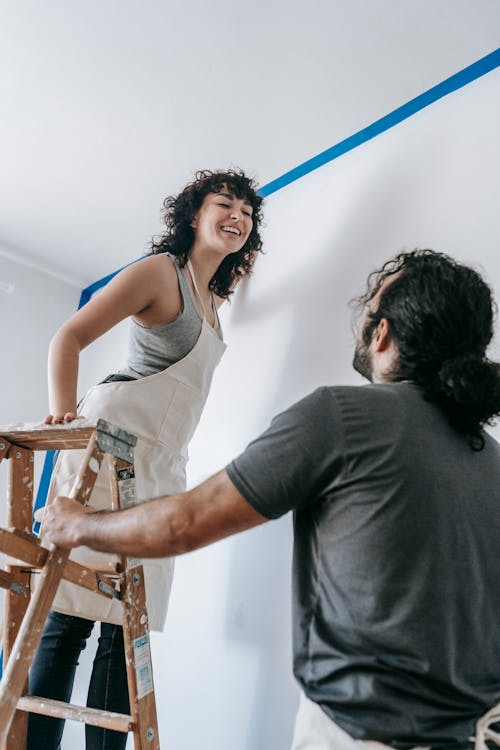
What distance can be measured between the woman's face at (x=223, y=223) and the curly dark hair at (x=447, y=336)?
0.73 metres

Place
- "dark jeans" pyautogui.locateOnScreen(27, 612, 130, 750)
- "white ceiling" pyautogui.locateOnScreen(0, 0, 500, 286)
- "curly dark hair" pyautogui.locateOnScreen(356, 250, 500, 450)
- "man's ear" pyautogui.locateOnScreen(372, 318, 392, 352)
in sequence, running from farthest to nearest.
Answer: "white ceiling" pyautogui.locateOnScreen(0, 0, 500, 286), "dark jeans" pyautogui.locateOnScreen(27, 612, 130, 750), "man's ear" pyautogui.locateOnScreen(372, 318, 392, 352), "curly dark hair" pyautogui.locateOnScreen(356, 250, 500, 450)

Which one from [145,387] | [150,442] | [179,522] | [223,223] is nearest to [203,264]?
[223,223]

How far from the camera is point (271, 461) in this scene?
2.22 feet

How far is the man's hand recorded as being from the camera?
825mm

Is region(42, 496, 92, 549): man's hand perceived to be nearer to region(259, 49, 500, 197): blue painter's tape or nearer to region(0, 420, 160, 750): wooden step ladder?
region(0, 420, 160, 750): wooden step ladder

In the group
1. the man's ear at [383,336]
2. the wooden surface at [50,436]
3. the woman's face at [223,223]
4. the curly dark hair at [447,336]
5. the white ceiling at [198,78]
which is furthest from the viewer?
the woman's face at [223,223]

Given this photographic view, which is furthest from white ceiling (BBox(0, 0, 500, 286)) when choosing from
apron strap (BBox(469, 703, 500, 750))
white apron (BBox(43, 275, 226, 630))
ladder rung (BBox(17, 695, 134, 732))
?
ladder rung (BBox(17, 695, 134, 732))

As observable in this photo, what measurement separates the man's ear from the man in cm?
13

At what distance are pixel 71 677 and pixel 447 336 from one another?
104cm

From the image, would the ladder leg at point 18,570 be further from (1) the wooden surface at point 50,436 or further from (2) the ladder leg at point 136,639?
(2) the ladder leg at point 136,639

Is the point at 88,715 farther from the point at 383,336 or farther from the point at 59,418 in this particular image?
the point at 383,336

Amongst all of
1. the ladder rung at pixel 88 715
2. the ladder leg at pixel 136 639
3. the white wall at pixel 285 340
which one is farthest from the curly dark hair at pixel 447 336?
the ladder rung at pixel 88 715

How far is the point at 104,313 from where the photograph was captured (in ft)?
4.21

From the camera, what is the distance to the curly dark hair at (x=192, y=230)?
1.61 m
